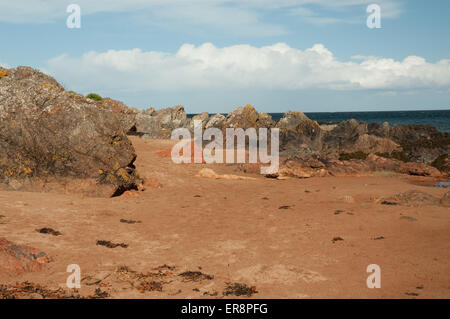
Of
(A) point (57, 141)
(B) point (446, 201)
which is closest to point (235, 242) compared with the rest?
(B) point (446, 201)

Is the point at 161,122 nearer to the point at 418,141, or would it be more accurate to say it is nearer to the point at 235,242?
the point at 418,141

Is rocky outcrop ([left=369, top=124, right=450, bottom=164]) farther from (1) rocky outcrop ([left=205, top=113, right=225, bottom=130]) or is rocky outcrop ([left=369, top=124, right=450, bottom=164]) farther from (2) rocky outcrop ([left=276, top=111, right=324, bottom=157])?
(1) rocky outcrop ([left=205, top=113, right=225, bottom=130])

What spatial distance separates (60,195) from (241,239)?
260 inches

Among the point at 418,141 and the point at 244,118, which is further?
the point at 418,141

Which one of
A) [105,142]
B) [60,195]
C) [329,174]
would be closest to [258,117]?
[329,174]

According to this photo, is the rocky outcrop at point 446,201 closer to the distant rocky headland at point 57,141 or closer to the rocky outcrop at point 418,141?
the distant rocky headland at point 57,141

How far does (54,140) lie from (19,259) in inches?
287

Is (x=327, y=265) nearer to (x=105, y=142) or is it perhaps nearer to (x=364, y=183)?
(x=105, y=142)

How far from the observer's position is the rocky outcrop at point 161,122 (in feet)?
118

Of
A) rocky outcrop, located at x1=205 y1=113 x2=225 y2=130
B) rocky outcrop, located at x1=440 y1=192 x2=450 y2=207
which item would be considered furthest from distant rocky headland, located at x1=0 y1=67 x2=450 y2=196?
rocky outcrop, located at x1=205 y1=113 x2=225 y2=130

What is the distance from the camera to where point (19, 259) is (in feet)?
20.9

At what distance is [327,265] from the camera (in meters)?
7.15
